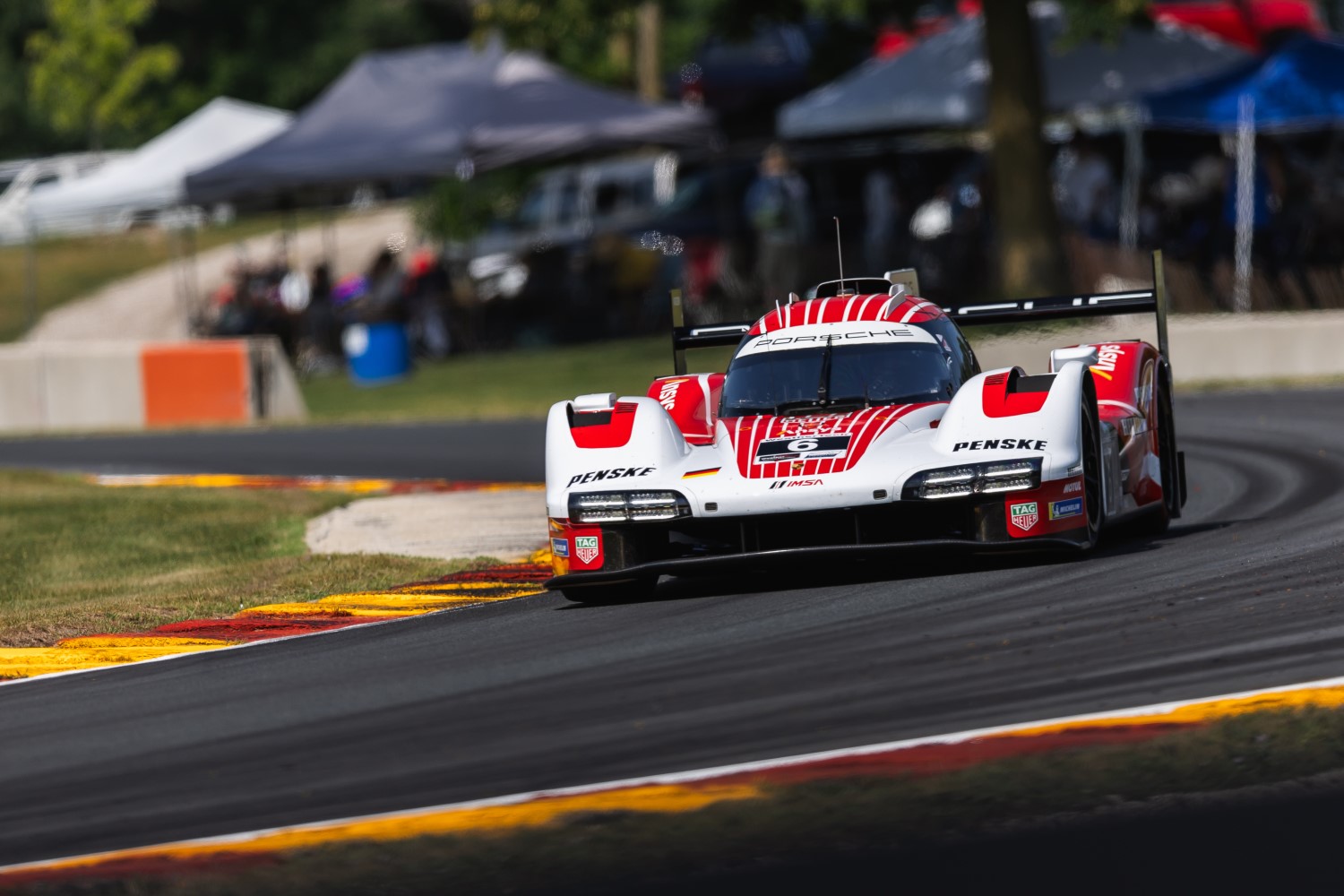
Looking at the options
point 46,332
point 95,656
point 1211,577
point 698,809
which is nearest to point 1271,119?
point 1211,577

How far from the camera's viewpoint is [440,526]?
1211 centimetres

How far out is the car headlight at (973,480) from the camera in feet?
27.3

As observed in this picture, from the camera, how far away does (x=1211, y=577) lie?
27.0ft

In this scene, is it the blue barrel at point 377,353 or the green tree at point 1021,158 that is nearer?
the green tree at point 1021,158

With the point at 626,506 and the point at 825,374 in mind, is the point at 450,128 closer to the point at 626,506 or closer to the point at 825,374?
the point at 825,374

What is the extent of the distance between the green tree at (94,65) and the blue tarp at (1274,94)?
30.6m

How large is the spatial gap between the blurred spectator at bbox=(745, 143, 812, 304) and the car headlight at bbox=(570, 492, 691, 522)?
16.5 m

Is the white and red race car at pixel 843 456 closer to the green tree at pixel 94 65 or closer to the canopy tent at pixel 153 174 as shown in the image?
the canopy tent at pixel 153 174

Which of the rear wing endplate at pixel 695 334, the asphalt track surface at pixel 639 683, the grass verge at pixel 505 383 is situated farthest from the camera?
the grass verge at pixel 505 383

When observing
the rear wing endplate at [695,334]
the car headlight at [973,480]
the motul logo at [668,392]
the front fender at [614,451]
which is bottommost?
the car headlight at [973,480]

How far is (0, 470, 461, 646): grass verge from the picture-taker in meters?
9.80

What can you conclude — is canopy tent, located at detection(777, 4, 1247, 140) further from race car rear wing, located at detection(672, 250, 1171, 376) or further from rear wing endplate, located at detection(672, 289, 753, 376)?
rear wing endplate, located at detection(672, 289, 753, 376)

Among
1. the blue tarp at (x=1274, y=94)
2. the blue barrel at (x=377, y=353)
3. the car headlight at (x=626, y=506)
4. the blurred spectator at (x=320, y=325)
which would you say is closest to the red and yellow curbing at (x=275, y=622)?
the car headlight at (x=626, y=506)

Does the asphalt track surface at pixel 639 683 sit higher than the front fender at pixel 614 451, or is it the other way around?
the front fender at pixel 614 451
